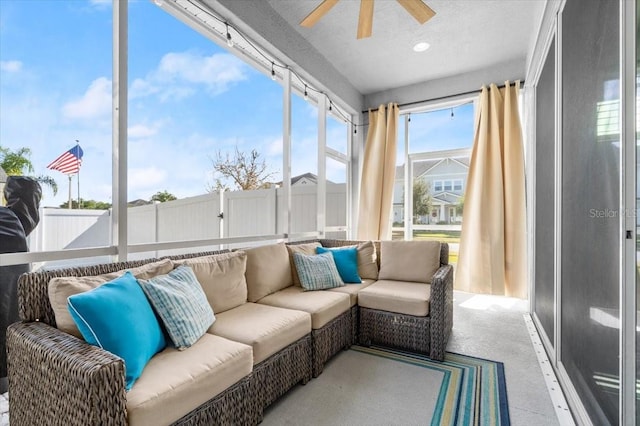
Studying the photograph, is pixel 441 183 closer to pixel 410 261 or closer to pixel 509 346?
pixel 410 261

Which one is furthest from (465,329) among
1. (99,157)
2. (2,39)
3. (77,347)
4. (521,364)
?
(2,39)

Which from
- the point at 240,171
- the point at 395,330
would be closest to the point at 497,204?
the point at 395,330

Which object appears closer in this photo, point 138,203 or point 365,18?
point 138,203

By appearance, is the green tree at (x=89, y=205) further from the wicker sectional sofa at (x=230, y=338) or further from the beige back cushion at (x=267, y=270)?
the beige back cushion at (x=267, y=270)

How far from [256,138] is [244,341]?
6.48ft

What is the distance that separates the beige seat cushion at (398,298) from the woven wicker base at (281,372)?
2.40ft

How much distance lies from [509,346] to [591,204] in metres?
1.60

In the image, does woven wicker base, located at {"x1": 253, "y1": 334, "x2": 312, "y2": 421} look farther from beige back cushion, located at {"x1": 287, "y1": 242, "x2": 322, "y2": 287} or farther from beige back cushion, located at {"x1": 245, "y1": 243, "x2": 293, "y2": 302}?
beige back cushion, located at {"x1": 287, "y1": 242, "x2": 322, "y2": 287}

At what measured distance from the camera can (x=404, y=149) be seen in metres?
4.63

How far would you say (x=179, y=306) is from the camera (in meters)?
1.52

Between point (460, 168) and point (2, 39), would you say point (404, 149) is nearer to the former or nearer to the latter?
point (460, 168)

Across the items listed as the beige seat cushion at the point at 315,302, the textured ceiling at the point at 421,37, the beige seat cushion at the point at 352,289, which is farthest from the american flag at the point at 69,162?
the textured ceiling at the point at 421,37

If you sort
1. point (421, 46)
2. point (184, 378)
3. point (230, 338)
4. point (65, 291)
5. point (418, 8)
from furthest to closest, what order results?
point (421, 46)
point (418, 8)
point (230, 338)
point (65, 291)
point (184, 378)

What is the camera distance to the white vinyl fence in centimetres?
168
